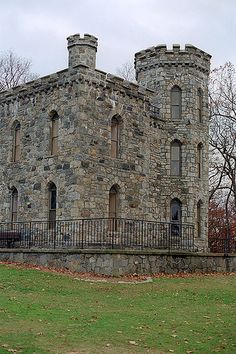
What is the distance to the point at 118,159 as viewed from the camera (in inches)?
948

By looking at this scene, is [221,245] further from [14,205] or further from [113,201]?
[14,205]

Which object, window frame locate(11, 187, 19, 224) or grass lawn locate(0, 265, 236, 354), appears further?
window frame locate(11, 187, 19, 224)

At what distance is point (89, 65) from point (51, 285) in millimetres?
10537

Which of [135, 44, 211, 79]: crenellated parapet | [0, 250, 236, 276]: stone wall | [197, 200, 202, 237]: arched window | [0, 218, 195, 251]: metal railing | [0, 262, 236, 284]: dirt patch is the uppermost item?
[135, 44, 211, 79]: crenellated parapet

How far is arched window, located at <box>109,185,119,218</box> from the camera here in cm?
2366

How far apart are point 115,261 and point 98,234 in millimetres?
3496

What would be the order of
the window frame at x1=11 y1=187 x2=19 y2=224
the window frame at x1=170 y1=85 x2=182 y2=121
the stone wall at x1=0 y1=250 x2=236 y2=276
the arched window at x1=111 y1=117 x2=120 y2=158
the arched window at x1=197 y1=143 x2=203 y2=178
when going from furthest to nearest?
the arched window at x1=197 y1=143 x2=203 y2=178
the window frame at x1=170 y1=85 x2=182 y2=121
the window frame at x1=11 y1=187 x2=19 y2=224
the arched window at x1=111 y1=117 x2=120 y2=158
the stone wall at x1=0 y1=250 x2=236 y2=276

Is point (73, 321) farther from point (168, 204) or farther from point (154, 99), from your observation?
point (154, 99)

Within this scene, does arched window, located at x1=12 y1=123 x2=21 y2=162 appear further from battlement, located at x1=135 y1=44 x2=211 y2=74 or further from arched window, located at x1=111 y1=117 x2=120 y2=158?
battlement, located at x1=135 y1=44 x2=211 y2=74

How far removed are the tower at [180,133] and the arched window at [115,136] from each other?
2.93 metres

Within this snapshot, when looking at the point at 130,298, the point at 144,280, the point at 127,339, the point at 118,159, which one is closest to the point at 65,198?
the point at 118,159

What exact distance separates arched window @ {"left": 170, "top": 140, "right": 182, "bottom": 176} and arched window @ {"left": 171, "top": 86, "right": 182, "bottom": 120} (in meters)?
1.31

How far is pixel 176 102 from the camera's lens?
27.5 metres

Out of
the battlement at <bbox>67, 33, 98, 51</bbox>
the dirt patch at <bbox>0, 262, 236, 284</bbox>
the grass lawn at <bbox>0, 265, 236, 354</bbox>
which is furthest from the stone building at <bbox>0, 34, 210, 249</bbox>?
the grass lawn at <bbox>0, 265, 236, 354</bbox>
